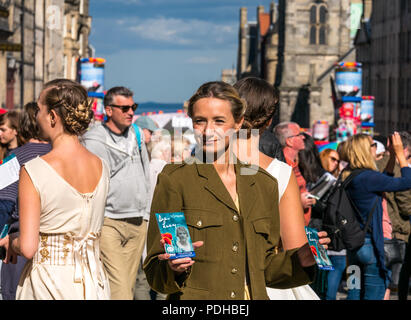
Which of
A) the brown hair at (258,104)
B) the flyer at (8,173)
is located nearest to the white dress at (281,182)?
the brown hair at (258,104)

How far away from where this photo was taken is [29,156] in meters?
6.34

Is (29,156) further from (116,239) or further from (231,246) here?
(231,246)

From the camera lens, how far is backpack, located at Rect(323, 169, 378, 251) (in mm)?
7898

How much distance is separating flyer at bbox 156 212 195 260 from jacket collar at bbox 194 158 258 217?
326 millimetres

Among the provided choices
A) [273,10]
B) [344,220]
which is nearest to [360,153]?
[344,220]

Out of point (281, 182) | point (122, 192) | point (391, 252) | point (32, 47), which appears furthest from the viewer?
point (32, 47)

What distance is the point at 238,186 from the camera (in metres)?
3.98

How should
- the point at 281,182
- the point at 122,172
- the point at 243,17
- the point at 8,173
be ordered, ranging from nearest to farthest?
1. the point at 281,182
2. the point at 8,173
3. the point at 122,172
4. the point at 243,17

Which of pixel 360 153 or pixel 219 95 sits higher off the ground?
pixel 219 95

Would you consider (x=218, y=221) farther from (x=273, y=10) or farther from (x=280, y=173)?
(x=273, y=10)

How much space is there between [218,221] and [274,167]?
651mm

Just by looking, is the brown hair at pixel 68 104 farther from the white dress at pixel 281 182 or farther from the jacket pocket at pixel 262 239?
the jacket pocket at pixel 262 239

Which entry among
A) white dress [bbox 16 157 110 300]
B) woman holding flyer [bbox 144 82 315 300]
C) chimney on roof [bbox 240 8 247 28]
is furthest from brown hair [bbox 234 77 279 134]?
chimney on roof [bbox 240 8 247 28]
